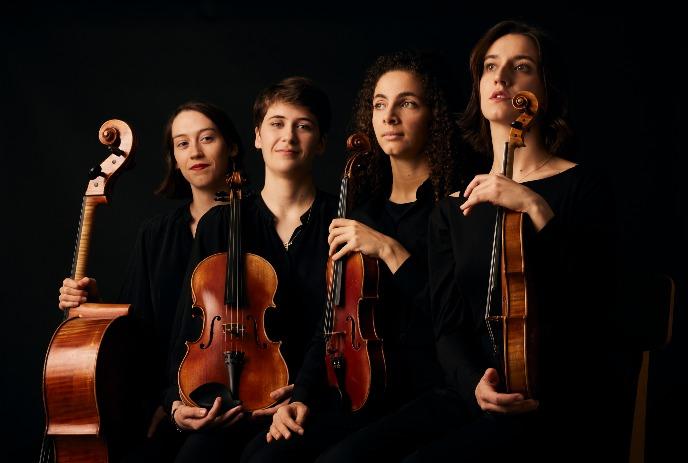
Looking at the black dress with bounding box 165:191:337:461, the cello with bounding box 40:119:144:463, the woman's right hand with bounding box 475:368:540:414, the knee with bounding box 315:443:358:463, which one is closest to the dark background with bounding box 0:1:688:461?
the black dress with bounding box 165:191:337:461

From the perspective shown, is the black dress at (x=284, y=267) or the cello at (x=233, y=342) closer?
the cello at (x=233, y=342)

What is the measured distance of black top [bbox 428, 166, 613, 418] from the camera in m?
1.95

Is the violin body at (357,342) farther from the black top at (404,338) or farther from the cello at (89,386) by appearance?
the cello at (89,386)

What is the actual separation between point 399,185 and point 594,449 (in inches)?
36.4

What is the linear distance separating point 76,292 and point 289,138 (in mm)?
739

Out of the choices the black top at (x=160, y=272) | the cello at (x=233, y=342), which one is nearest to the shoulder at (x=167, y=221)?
the black top at (x=160, y=272)

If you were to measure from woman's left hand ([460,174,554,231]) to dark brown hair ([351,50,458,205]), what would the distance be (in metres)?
0.58

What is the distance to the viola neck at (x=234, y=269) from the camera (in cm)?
237

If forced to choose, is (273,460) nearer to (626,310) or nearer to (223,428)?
(223,428)

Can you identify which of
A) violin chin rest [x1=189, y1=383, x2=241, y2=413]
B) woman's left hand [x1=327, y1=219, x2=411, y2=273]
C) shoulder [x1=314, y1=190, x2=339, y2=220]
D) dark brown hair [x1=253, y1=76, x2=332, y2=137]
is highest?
dark brown hair [x1=253, y1=76, x2=332, y2=137]

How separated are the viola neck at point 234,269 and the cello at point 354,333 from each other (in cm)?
23

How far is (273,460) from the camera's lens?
2117 millimetres

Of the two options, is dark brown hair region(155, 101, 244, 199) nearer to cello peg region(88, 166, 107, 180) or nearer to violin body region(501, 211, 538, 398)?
cello peg region(88, 166, 107, 180)

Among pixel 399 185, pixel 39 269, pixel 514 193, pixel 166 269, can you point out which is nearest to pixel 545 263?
pixel 514 193
